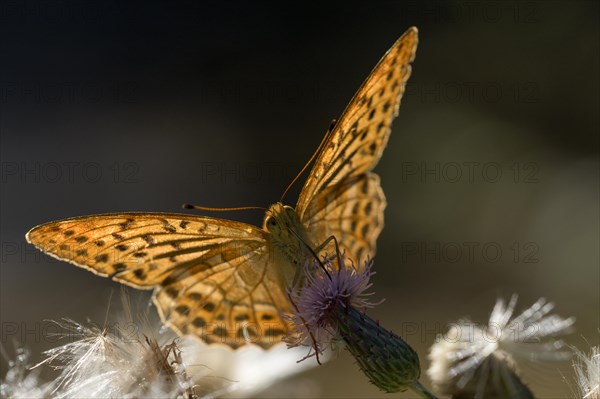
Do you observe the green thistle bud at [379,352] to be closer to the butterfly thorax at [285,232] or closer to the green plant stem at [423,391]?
the green plant stem at [423,391]

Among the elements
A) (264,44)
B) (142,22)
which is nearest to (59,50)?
(142,22)

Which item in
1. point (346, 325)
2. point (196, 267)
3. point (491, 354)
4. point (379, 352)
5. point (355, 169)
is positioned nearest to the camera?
point (491, 354)

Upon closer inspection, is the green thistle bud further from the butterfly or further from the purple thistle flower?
the butterfly

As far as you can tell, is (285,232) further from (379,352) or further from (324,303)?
(379,352)

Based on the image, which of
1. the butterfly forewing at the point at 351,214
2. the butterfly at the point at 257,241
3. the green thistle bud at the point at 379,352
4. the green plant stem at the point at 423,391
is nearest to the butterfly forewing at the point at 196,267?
the butterfly at the point at 257,241

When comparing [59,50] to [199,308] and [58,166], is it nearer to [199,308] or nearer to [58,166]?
[58,166]

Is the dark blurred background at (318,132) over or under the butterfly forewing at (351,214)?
over

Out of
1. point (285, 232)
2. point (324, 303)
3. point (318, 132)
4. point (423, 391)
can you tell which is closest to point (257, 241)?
point (285, 232)
